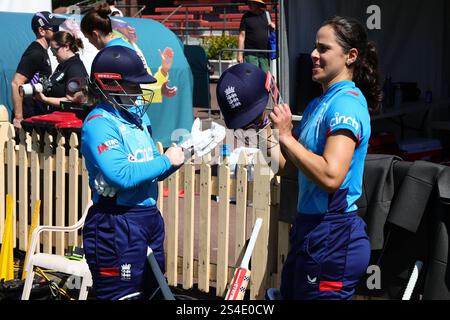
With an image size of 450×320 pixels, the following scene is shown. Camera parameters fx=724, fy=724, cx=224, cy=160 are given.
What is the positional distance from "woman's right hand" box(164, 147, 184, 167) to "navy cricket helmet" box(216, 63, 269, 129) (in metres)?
0.46

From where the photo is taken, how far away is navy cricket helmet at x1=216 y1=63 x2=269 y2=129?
122 inches

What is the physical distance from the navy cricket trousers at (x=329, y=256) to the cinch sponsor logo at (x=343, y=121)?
41 cm

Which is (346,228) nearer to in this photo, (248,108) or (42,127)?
(248,108)

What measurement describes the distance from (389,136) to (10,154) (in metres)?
4.44

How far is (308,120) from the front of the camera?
321 centimetres

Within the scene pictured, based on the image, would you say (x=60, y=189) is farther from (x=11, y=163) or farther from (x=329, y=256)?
(x=329, y=256)

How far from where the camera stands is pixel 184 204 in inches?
206

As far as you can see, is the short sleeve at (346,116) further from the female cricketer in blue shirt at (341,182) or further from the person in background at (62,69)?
the person in background at (62,69)

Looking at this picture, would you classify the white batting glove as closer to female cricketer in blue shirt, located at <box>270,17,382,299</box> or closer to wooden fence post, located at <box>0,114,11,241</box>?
female cricketer in blue shirt, located at <box>270,17,382,299</box>

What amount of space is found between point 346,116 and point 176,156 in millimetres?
948

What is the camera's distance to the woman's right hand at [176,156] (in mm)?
3508

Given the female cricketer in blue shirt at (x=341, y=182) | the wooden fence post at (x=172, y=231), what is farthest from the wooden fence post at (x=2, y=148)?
the female cricketer in blue shirt at (x=341, y=182)

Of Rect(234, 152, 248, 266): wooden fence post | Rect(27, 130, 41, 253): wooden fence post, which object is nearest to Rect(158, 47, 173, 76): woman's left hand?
Rect(27, 130, 41, 253): wooden fence post

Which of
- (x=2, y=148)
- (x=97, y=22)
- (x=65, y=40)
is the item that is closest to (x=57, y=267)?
(x=2, y=148)
